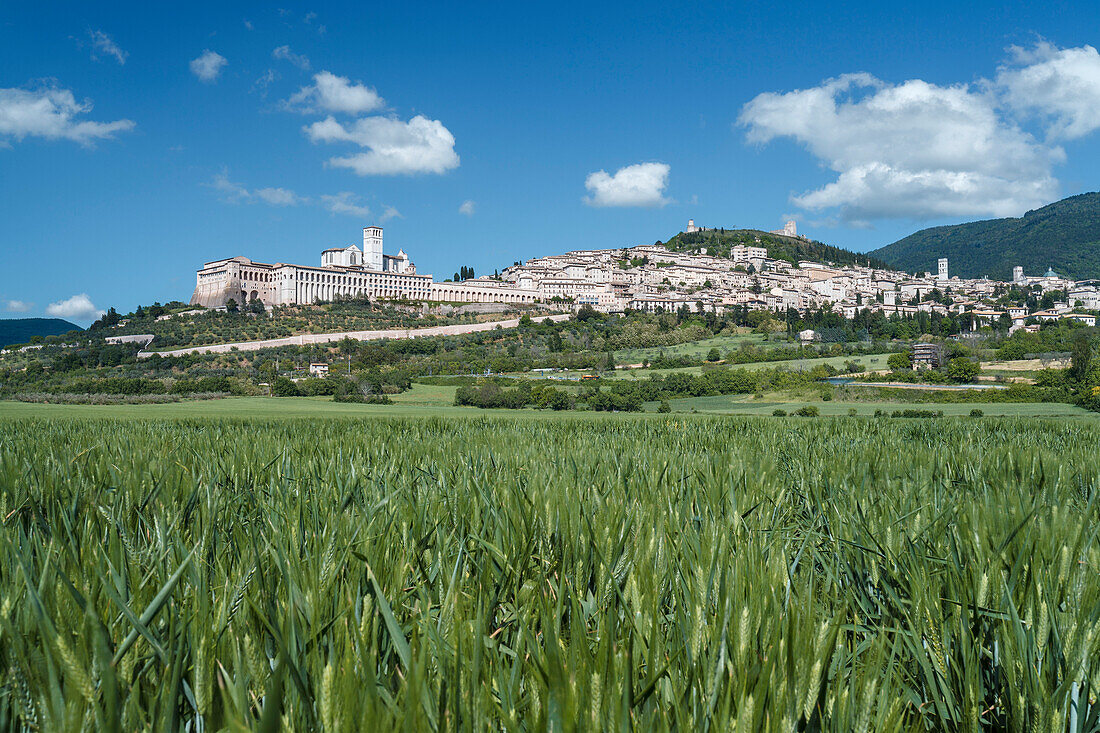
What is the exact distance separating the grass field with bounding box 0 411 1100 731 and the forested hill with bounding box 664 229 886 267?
141084 millimetres

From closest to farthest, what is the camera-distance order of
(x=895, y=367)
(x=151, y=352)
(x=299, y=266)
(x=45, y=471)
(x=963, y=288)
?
(x=45, y=471), (x=895, y=367), (x=151, y=352), (x=299, y=266), (x=963, y=288)

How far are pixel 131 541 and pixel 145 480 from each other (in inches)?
34.3

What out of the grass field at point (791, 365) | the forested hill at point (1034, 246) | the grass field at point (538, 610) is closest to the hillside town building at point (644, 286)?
the forested hill at point (1034, 246)

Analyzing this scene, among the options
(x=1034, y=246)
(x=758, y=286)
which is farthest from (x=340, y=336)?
(x=1034, y=246)

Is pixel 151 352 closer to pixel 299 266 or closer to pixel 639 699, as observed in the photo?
pixel 299 266

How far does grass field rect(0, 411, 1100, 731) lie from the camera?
66cm

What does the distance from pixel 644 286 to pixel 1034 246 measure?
394ft

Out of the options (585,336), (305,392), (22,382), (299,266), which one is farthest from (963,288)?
(22,382)

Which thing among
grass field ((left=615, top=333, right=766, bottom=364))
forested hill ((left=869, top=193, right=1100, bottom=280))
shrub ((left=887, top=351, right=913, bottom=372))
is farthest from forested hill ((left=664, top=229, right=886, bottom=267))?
shrub ((left=887, top=351, right=913, bottom=372))

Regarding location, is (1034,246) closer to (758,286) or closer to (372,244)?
(758,286)

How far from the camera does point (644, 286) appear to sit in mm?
104375

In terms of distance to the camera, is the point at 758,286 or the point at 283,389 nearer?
the point at 283,389

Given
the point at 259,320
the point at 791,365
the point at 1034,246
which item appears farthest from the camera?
the point at 1034,246

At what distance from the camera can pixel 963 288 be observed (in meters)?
121
